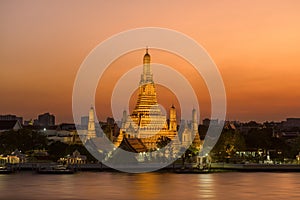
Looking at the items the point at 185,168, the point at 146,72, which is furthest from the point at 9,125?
the point at 185,168

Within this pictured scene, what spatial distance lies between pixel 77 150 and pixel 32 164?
5633 millimetres

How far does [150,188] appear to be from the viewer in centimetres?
2861

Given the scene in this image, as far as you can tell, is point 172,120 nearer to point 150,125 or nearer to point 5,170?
point 150,125

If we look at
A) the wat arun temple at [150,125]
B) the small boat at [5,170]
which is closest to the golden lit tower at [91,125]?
the wat arun temple at [150,125]

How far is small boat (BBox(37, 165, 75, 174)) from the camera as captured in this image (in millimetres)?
40209

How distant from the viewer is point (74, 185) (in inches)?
1182

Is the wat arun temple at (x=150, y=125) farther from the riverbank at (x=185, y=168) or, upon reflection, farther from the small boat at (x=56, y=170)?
the small boat at (x=56, y=170)

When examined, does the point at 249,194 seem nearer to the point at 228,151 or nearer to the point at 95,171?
the point at 95,171

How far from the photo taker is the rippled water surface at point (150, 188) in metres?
25.3

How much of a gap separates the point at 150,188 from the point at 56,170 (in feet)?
43.4

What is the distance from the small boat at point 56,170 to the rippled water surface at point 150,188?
17.8 feet

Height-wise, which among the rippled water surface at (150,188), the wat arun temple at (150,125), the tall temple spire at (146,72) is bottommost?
the rippled water surface at (150,188)

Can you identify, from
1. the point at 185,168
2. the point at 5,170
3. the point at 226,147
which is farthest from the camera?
the point at 226,147

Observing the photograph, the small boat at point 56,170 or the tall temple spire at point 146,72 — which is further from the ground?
the tall temple spire at point 146,72
